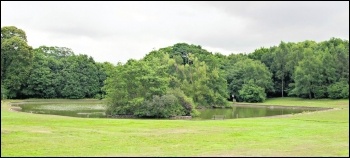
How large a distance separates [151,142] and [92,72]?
266 feet

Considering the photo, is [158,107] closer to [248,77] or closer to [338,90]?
[338,90]

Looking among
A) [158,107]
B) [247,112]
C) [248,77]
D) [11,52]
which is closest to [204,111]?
[247,112]

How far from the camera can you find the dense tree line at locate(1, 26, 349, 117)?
51.8 metres

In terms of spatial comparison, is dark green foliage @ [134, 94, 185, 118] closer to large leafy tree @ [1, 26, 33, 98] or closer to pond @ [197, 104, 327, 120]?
pond @ [197, 104, 327, 120]

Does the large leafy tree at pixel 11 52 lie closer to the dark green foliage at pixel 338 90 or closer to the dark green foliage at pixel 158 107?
the dark green foliage at pixel 158 107

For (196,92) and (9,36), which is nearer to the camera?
(9,36)

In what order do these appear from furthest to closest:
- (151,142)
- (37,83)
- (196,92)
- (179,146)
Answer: (37,83) < (196,92) < (151,142) < (179,146)

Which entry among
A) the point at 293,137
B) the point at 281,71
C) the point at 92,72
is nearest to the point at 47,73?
the point at 92,72

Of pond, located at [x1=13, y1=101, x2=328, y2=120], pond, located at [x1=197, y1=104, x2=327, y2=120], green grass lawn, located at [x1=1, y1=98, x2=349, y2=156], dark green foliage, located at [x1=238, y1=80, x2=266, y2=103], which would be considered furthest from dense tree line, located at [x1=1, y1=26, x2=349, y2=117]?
green grass lawn, located at [x1=1, y1=98, x2=349, y2=156]

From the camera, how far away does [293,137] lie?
76.7 ft

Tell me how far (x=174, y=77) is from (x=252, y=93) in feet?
85.4

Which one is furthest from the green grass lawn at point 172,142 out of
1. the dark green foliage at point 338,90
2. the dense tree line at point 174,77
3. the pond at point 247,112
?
the dark green foliage at point 338,90

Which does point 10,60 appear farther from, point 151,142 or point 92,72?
point 92,72

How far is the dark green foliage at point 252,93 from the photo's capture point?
287ft
